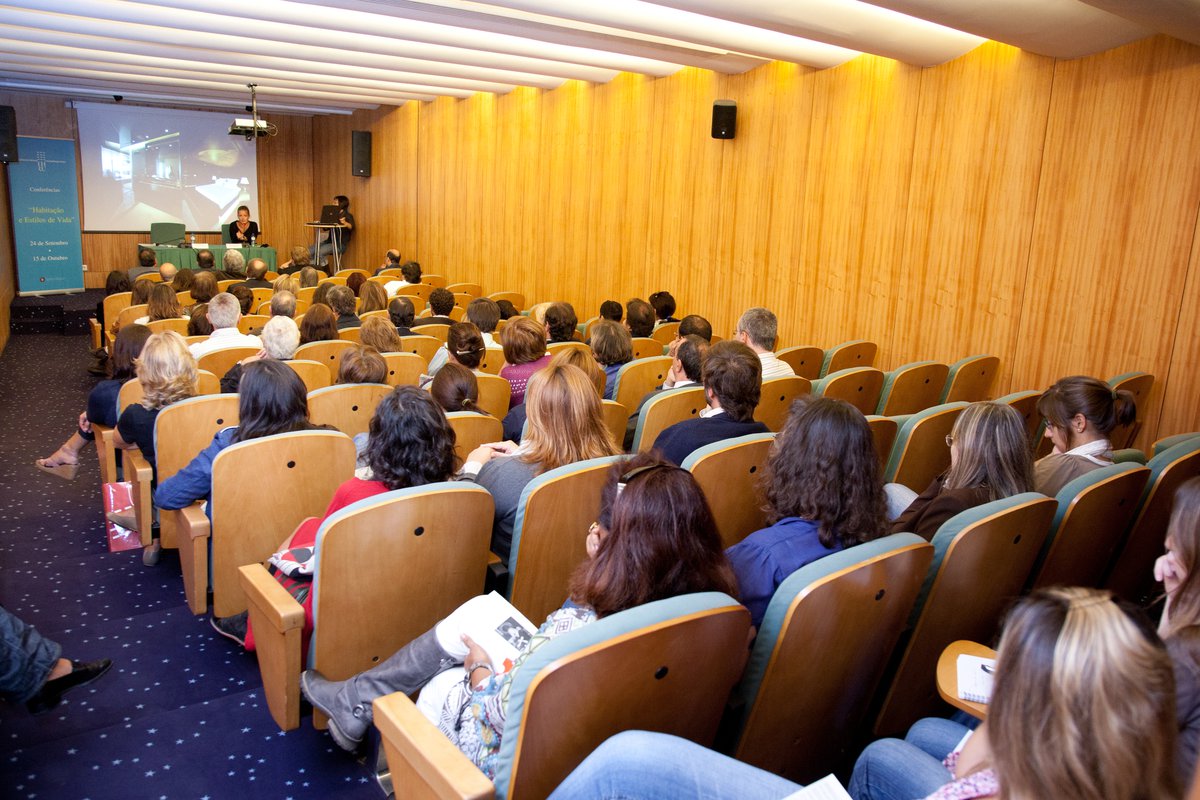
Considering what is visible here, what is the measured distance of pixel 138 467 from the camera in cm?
395

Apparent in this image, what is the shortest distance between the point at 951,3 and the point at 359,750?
4.60 m

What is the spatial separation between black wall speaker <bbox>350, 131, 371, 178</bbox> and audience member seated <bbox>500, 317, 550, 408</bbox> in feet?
40.6

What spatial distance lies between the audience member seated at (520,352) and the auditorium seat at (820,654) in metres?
3.03

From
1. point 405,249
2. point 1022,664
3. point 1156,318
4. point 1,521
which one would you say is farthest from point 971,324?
point 405,249

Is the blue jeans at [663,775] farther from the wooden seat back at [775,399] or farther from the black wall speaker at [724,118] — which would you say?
the black wall speaker at [724,118]

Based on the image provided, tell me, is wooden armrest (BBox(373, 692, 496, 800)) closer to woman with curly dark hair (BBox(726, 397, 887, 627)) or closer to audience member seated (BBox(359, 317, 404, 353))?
woman with curly dark hair (BBox(726, 397, 887, 627))

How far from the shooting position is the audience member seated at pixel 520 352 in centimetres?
505

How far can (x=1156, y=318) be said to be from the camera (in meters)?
5.46

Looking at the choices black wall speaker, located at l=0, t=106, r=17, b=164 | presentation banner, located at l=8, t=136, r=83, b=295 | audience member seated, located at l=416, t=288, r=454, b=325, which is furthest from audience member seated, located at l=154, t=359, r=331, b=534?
presentation banner, located at l=8, t=136, r=83, b=295

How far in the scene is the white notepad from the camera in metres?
1.94

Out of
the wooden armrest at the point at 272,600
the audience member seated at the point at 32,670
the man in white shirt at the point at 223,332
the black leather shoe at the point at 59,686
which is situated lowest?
the black leather shoe at the point at 59,686

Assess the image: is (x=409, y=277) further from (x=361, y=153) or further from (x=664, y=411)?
(x=664, y=411)

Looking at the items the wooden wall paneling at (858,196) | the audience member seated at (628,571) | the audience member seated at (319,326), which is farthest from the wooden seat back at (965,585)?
the wooden wall paneling at (858,196)

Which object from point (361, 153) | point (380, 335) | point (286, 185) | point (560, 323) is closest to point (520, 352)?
point (380, 335)
